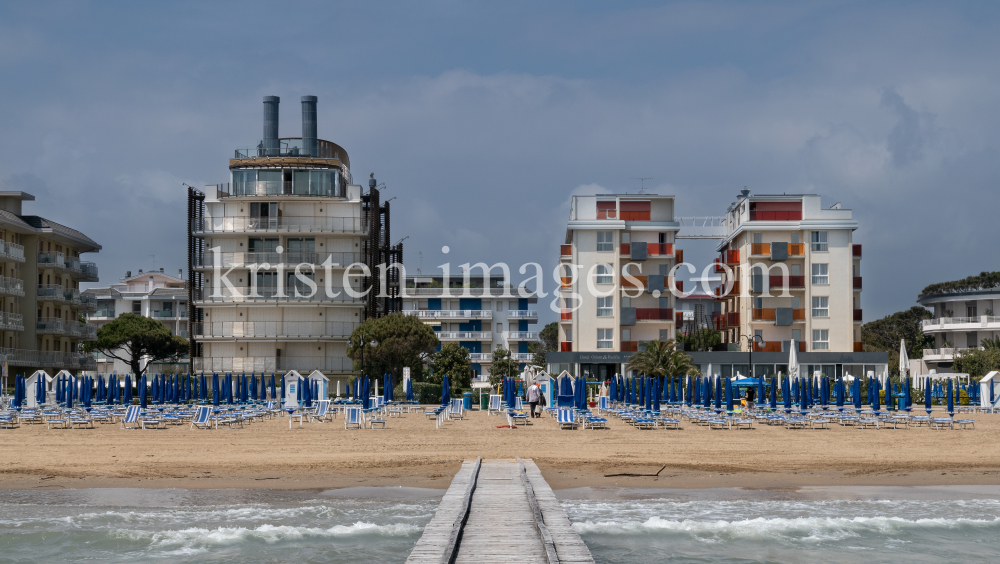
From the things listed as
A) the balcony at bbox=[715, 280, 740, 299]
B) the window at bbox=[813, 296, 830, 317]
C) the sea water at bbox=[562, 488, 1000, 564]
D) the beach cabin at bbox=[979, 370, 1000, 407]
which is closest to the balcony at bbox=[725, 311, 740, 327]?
the balcony at bbox=[715, 280, 740, 299]

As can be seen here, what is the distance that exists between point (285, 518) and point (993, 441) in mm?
22277

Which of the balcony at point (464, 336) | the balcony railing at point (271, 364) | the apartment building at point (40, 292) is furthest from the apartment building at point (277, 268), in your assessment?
the balcony at point (464, 336)

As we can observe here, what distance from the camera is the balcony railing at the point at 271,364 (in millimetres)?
64250

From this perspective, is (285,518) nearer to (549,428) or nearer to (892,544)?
(892,544)

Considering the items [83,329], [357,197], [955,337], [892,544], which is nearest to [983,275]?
[955,337]

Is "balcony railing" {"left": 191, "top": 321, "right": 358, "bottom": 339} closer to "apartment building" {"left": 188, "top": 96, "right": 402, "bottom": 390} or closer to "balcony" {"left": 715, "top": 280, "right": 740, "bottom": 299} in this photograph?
"apartment building" {"left": 188, "top": 96, "right": 402, "bottom": 390}

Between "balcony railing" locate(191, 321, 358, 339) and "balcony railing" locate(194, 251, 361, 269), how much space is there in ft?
12.6

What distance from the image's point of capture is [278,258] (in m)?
65.2

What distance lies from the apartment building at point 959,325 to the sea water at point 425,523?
6118 cm

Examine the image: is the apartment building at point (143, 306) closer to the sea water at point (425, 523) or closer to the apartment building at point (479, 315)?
the apartment building at point (479, 315)

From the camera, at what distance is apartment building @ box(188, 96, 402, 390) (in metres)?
64.8

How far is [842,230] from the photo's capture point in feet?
223

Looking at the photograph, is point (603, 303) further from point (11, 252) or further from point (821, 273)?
point (11, 252)

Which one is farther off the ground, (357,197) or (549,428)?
(357,197)
